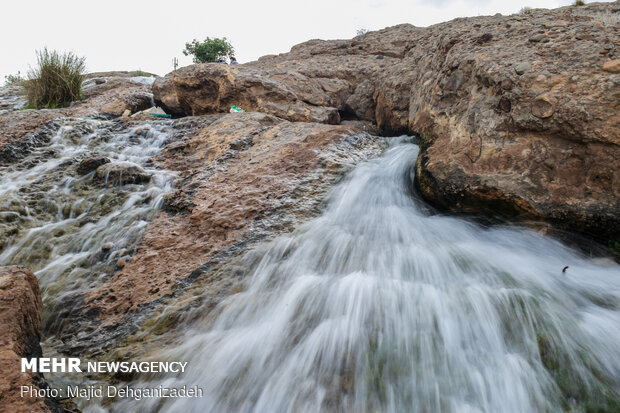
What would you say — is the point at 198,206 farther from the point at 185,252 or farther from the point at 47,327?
the point at 47,327

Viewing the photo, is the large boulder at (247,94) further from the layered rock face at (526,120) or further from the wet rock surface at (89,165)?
the wet rock surface at (89,165)

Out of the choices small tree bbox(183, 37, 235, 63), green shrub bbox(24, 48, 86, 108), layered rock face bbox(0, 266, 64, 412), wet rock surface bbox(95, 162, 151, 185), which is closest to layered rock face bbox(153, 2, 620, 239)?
layered rock face bbox(0, 266, 64, 412)

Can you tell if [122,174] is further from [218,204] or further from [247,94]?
[247,94]

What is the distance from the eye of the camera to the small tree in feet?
66.1

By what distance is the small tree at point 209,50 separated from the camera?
66.1 feet

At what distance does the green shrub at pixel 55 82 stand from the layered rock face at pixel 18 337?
30.0ft

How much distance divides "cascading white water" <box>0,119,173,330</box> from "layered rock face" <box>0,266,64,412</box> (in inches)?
31.4

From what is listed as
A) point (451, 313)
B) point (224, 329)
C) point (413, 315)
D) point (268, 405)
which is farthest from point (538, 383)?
point (224, 329)

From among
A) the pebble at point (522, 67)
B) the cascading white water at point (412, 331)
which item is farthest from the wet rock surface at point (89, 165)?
the pebble at point (522, 67)

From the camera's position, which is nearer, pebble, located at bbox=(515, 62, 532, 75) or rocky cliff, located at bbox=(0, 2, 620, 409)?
rocky cliff, located at bbox=(0, 2, 620, 409)

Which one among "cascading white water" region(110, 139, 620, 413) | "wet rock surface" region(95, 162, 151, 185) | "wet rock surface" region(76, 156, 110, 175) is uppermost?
"wet rock surface" region(76, 156, 110, 175)

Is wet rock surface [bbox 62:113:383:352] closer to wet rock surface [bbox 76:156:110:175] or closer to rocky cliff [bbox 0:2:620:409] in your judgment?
rocky cliff [bbox 0:2:620:409]

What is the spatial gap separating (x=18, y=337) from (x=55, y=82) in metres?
10.0

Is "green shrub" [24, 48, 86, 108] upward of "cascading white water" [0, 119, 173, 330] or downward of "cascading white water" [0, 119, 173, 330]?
upward
